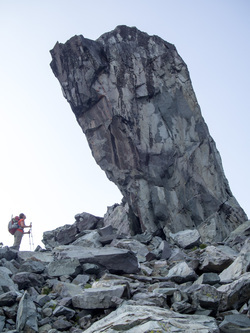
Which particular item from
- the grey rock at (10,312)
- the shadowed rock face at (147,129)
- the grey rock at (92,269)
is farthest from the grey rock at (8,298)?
the shadowed rock face at (147,129)

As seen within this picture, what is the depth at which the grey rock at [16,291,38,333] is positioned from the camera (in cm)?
966

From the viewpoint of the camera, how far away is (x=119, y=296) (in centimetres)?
1068

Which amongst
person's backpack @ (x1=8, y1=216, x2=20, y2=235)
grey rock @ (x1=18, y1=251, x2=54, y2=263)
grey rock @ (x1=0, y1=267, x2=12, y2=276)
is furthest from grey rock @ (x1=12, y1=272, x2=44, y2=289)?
person's backpack @ (x1=8, y1=216, x2=20, y2=235)

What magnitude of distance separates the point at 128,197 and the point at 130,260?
19.9 meters

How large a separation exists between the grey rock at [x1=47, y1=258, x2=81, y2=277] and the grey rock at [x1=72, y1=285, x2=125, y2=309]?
168 inches

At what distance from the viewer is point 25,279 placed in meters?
13.2

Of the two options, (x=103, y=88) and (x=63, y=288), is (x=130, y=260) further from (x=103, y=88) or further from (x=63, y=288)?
(x=103, y=88)

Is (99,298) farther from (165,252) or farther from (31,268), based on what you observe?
(165,252)

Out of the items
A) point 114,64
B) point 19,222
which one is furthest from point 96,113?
point 19,222

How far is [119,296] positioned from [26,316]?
263 cm

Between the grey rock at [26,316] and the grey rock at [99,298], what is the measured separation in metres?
1.29

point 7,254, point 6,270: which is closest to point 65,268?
point 6,270

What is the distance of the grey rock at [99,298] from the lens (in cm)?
1039

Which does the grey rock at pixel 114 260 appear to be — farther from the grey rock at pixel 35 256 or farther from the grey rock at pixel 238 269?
the grey rock at pixel 238 269
